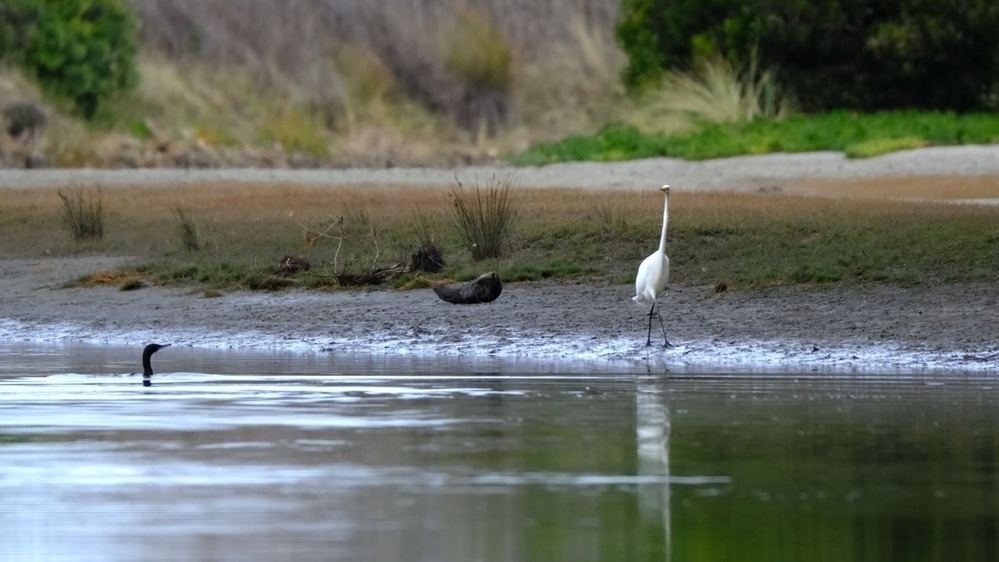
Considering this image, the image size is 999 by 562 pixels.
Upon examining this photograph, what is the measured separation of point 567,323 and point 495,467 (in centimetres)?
685

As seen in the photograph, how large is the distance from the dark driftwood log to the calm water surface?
3.64m

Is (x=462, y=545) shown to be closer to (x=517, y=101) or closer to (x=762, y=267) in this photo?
(x=762, y=267)

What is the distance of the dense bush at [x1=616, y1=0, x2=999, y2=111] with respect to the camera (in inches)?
1460

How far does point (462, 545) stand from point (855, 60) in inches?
1335

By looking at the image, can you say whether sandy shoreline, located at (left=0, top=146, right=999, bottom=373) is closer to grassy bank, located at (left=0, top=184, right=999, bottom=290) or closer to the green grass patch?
grassy bank, located at (left=0, top=184, right=999, bottom=290)

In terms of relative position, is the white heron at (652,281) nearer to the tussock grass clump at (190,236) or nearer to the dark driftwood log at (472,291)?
the dark driftwood log at (472,291)

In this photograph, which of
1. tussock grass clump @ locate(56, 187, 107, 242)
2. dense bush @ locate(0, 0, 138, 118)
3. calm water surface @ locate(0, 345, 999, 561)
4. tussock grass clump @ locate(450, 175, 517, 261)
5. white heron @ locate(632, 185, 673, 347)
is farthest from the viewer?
dense bush @ locate(0, 0, 138, 118)

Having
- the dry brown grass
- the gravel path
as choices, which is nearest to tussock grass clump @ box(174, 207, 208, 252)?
the dry brown grass

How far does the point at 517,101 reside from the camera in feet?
174

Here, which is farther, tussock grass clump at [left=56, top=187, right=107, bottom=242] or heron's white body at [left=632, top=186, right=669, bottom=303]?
tussock grass clump at [left=56, top=187, right=107, bottom=242]

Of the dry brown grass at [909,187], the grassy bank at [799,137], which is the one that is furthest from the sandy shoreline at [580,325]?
the grassy bank at [799,137]

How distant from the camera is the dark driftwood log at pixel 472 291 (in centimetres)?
1596

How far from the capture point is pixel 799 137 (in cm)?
3331

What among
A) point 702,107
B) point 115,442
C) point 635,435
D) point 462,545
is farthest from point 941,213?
point 702,107
